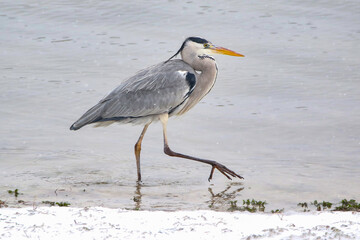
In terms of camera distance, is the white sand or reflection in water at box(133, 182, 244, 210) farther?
reflection in water at box(133, 182, 244, 210)

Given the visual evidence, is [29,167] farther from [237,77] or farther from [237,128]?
[237,77]

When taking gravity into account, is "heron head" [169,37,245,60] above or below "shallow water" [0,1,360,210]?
above

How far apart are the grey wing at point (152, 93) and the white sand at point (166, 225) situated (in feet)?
9.06

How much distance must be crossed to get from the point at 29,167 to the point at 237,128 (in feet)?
11.3

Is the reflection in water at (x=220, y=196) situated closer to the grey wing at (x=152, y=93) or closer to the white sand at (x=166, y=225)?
the grey wing at (x=152, y=93)

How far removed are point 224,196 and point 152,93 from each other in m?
1.73

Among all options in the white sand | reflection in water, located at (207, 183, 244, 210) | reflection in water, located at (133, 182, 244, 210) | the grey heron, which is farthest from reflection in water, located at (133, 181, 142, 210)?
the white sand

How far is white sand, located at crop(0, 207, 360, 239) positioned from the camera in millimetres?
5309

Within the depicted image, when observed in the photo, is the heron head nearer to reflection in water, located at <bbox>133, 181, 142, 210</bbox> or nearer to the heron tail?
the heron tail

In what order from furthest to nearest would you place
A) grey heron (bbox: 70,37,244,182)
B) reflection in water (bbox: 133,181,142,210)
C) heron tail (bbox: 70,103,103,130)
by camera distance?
grey heron (bbox: 70,37,244,182), heron tail (bbox: 70,103,103,130), reflection in water (bbox: 133,181,142,210)

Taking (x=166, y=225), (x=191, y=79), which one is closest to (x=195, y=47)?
(x=191, y=79)

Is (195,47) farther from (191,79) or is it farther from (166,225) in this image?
(166,225)

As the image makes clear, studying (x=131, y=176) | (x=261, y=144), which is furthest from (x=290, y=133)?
(x=131, y=176)

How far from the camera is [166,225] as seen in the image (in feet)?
18.3
